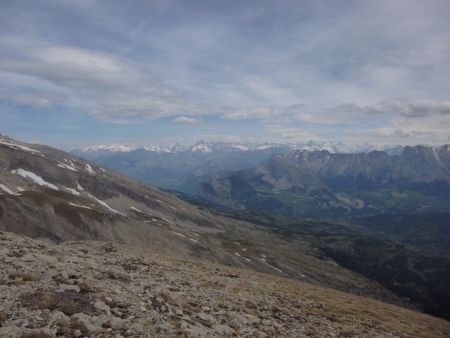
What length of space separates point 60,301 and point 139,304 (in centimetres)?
461

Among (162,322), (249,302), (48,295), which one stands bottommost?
(249,302)

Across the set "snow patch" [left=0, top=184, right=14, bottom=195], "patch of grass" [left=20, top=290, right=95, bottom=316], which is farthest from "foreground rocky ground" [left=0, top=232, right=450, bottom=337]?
"snow patch" [left=0, top=184, right=14, bottom=195]

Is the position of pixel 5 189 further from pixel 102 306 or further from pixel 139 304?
pixel 102 306

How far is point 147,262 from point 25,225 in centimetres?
9161

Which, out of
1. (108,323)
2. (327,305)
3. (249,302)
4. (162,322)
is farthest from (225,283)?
(108,323)

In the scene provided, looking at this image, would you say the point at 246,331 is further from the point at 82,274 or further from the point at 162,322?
the point at 82,274

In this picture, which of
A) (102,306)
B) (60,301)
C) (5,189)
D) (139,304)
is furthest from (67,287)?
(5,189)

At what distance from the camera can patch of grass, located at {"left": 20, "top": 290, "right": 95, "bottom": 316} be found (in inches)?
739

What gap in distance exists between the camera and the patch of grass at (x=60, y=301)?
61.6ft

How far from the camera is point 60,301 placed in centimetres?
1964

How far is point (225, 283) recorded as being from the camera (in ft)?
126

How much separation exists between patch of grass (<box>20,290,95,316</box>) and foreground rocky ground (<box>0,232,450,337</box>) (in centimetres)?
5

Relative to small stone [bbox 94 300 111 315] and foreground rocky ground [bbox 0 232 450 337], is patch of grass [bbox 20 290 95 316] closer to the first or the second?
foreground rocky ground [bbox 0 232 450 337]

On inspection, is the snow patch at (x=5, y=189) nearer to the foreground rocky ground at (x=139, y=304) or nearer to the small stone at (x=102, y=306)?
the foreground rocky ground at (x=139, y=304)
